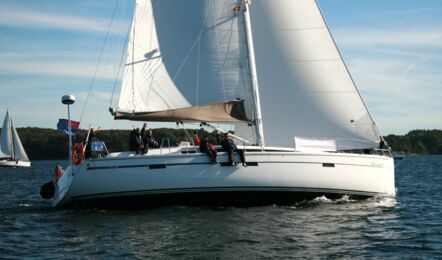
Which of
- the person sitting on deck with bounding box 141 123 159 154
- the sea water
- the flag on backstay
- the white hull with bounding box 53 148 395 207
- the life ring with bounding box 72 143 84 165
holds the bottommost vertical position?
the sea water

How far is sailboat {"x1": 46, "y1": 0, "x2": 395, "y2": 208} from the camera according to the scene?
727 inches

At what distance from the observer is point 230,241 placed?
43.1 ft

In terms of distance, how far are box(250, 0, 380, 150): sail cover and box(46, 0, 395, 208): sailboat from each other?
33 millimetres

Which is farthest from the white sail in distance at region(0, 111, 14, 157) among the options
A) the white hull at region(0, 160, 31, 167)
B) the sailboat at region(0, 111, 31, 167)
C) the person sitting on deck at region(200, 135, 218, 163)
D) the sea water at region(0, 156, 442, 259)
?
the person sitting on deck at region(200, 135, 218, 163)

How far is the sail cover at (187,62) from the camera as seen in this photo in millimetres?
19641

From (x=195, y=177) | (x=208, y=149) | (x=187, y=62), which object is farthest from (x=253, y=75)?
(x=195, y=177)

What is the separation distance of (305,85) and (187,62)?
391 cm

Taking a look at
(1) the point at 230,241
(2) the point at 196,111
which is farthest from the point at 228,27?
(1) the point at 230,241

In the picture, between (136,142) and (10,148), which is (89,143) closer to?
(136,142)

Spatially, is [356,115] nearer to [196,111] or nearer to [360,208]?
[360,208]

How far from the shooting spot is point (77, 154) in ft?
62.7

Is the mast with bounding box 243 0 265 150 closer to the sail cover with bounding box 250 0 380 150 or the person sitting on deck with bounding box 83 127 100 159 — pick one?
the sail cover with bounding box 250 0 380 150

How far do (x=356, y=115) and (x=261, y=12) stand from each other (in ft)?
15.3

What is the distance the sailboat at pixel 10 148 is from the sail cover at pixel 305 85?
211ft
